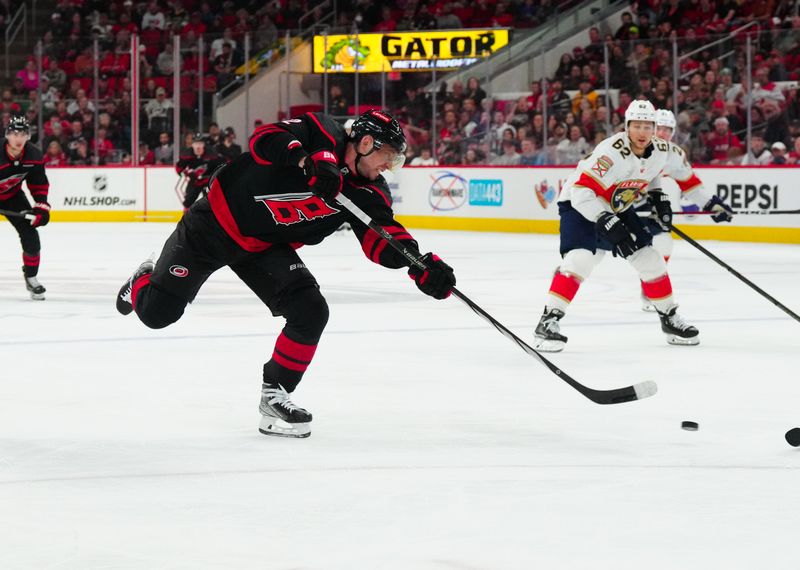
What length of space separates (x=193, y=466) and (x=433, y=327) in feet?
10.4

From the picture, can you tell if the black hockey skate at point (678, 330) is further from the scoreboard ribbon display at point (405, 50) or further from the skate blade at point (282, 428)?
the scoreboard ribbon display at point (405, 50)

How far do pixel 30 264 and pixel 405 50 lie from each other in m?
9.46

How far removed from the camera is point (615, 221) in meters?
5.56

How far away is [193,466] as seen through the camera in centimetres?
323

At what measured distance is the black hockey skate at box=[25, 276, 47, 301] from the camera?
7465mm

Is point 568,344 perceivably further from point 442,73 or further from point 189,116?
point 189,116

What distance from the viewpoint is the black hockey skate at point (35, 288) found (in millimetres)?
7465

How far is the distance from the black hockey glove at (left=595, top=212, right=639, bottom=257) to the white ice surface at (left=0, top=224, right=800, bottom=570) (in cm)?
46

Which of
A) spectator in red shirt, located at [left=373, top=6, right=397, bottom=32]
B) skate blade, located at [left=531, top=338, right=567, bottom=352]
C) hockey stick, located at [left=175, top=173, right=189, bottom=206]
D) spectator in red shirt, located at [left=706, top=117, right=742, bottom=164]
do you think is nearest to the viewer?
skate blade, located at [left=531, top=338, right=567, bottom=352]

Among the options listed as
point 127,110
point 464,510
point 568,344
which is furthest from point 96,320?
point 127,110

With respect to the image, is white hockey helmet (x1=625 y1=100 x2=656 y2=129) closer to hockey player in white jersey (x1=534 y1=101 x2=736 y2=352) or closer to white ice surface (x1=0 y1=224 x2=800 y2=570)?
hockey player in white jersey (x1=534 y1=101 x2=736 y2=352)

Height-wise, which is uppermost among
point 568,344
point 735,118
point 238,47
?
point 238,47

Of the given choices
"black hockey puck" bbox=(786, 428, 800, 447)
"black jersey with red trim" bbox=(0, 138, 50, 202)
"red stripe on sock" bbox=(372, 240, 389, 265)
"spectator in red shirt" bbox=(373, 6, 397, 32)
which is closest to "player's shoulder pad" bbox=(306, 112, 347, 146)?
"red stripe on sock" bbox=(372, 240, 389, 265)

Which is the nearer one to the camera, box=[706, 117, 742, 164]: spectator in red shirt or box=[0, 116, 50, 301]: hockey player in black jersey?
box=[0, 116, 50, 301]: hockey player in black jersey
